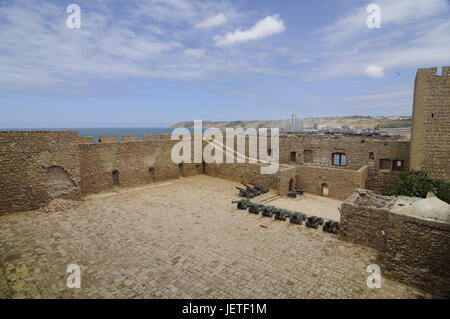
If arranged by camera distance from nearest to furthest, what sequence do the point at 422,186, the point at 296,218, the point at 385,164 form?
the point at 296,218 → the point at 422,186 → the point at 385,164

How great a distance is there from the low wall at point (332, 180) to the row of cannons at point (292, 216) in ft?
22.6

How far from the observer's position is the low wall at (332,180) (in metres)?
16.8

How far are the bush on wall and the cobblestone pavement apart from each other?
308 inches

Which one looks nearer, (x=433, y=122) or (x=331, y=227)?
(x=331, y=227)

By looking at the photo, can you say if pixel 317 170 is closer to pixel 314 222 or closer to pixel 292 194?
pixel 292 194

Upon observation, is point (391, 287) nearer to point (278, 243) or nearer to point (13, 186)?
point (278, 243)

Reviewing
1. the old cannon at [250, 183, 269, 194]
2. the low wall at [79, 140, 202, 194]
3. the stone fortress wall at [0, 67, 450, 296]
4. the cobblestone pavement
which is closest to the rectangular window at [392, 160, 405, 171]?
the stone fortress wall at [0, 67, 450, 296]

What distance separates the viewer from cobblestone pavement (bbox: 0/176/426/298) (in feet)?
21.6

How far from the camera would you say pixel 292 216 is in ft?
36.6

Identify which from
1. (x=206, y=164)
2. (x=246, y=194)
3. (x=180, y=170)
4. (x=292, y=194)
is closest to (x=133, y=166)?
(x=180, y=170)

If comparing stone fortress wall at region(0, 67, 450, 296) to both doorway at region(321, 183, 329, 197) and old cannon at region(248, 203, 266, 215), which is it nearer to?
doorway at region(321, 183, 329, 197)

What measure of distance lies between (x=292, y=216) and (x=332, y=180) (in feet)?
26.2

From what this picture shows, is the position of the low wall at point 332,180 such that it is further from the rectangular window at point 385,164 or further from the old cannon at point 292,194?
the old cannon at point 292,194
